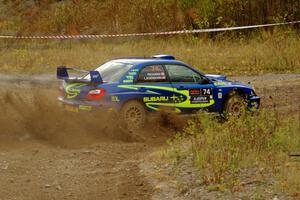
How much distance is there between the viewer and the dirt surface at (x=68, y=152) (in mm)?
9250

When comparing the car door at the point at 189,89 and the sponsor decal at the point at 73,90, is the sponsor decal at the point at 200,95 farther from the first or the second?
the sponsor decal at the point at 73,90

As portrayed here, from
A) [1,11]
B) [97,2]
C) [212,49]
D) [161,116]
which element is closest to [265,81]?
[212,49]

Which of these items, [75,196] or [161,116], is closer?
[75,196]

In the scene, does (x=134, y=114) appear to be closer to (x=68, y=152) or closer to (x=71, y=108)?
(x=71, y=108)

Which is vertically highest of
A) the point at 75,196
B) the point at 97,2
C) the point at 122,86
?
the point at 97,2

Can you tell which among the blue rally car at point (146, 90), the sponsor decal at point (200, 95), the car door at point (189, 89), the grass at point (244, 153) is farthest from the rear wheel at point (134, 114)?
the grass at point (244, 153)

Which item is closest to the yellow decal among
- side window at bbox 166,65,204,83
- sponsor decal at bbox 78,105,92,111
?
side window at bbox 166,65,204,83

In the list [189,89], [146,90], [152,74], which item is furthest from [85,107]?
[189,89]

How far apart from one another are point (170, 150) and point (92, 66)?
12.5 metres

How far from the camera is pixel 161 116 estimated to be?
13.6 m

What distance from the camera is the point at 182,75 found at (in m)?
14.0

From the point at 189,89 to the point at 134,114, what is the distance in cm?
135

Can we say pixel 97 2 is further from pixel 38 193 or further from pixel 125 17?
pixel 38 193

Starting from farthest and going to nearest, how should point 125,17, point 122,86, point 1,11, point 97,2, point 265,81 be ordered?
1. point 1,11
2. point 97,2
3. point 125,17
4. point 265,81
5. point 122,86
